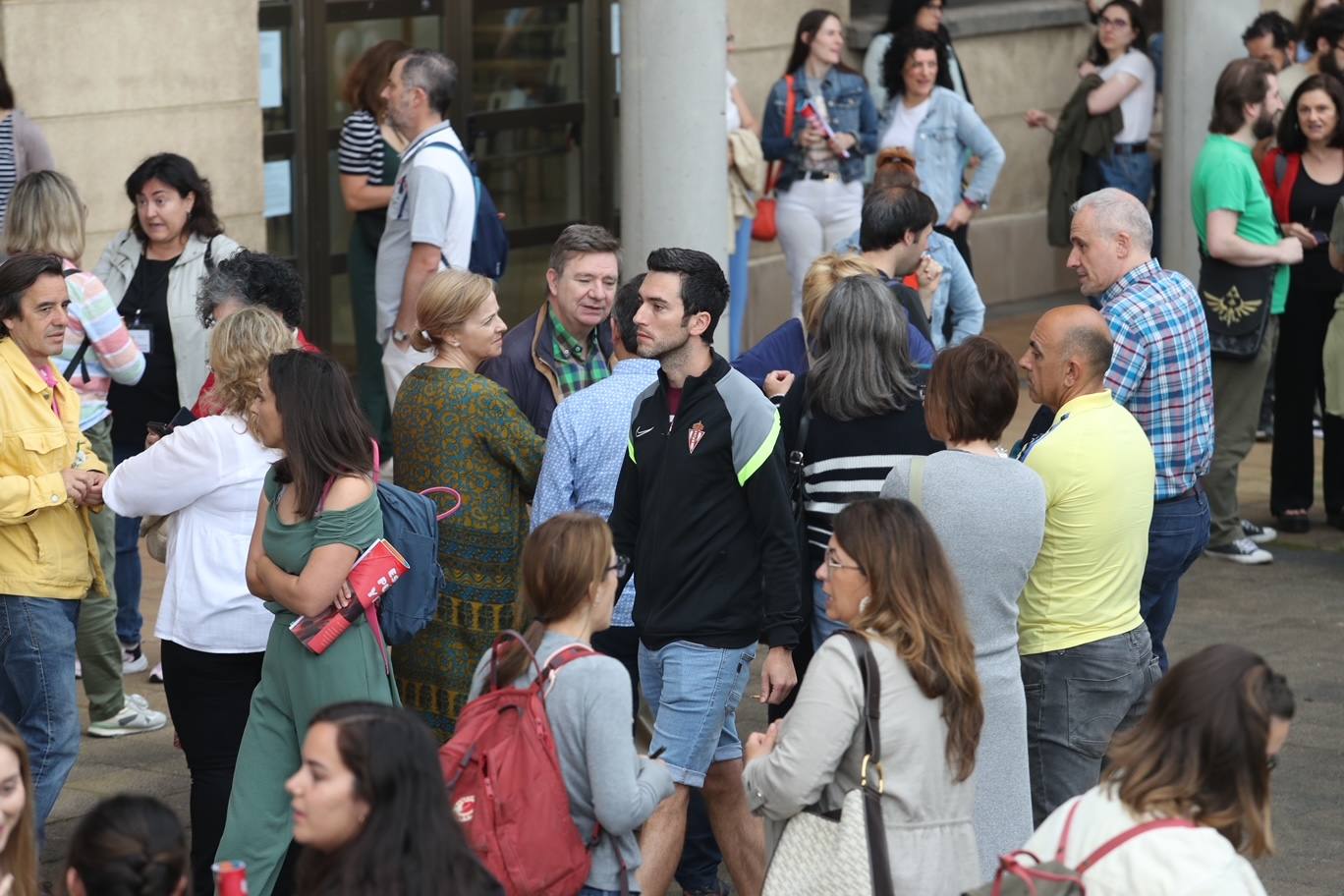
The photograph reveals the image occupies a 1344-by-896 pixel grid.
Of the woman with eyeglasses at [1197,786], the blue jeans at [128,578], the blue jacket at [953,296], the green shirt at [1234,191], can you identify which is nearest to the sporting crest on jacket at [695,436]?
Answer: the woman with eyeglasses at [1197,786]

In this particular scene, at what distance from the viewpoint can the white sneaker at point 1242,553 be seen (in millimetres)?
9805

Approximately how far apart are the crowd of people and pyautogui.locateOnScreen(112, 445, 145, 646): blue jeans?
0.06ft

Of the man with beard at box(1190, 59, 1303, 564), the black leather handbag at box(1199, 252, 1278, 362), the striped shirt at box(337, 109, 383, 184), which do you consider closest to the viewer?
the man with beard at box(1190, 59, 1303, 564)

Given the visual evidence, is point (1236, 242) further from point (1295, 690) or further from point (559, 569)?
point (559, 569)

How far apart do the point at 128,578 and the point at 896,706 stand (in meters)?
4.44

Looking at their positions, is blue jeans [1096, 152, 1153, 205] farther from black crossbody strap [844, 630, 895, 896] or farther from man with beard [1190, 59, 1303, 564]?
black crossbody strap [844, 630, 895, 896]

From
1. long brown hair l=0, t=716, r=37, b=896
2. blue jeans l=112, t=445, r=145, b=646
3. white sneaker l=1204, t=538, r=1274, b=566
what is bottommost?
white sneaker l=1204, t=538, r=1274, b=566

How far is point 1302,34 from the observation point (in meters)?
13.6

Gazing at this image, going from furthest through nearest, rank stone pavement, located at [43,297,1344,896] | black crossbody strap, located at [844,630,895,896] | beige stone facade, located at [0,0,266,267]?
beige stone facade, located at [0,0,266,267]
stone pavement, located at [43,297,1344,896]
black crossbody strap, located at [844,630,895,896]

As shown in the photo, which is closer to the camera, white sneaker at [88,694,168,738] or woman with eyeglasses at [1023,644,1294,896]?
woman with eyeglasses at [1023,644,1294,896]

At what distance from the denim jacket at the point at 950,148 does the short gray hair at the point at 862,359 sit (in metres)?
5.81

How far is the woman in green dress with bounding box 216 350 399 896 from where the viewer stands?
16.0 ft

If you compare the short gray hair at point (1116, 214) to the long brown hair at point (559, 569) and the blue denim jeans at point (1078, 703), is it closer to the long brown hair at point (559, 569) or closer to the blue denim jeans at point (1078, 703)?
the blue denim jeans at point (1078, 703)

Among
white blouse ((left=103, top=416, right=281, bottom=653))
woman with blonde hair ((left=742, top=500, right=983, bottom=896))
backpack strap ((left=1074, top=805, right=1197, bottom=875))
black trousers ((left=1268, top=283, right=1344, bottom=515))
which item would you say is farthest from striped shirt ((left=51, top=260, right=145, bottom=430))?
black trousers ((left=1268, top=283, right=1344, bottom=515))
